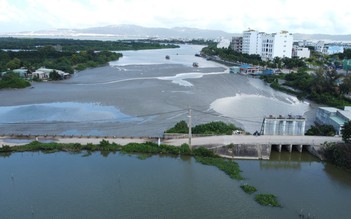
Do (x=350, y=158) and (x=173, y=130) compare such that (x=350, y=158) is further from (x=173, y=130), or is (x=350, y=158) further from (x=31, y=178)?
(x=31, y=178)

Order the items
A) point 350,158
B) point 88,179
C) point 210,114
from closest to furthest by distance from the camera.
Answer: point 88,179
point 350,158
point 210,114

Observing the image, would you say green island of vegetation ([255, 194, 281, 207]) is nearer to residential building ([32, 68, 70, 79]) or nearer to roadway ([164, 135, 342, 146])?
roadway ([164, 135, 342, 146])

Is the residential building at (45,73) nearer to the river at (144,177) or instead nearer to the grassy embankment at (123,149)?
the river at (144,177)

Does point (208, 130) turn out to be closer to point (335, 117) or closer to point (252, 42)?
point (335, 117)

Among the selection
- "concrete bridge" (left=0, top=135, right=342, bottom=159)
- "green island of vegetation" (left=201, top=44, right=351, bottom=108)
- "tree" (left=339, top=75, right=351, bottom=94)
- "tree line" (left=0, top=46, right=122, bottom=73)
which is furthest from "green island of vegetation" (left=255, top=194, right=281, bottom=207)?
"tree line" (left=0, top=46, right=122, bottom=73)

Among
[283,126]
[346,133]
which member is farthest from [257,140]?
[346,133]

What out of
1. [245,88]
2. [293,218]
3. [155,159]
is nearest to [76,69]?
[245,88]
